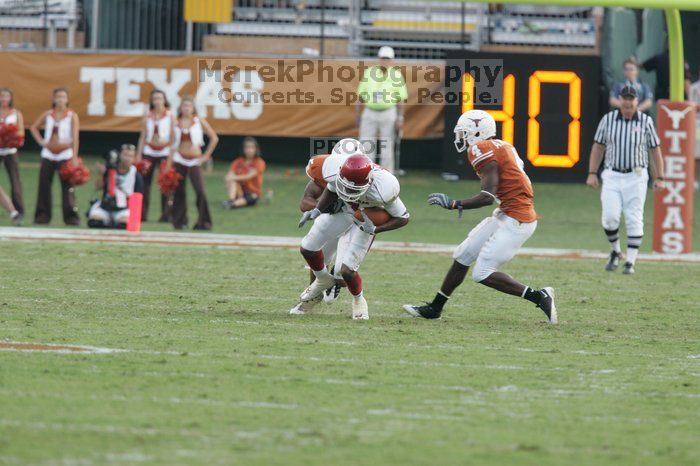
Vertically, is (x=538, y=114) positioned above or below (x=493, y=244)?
above

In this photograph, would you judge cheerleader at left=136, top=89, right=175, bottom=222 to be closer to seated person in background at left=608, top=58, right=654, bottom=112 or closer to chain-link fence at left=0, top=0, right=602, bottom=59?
chain-link fence at left=0, top=0, right=602, bottom=59

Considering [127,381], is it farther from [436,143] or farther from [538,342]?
[436,143]

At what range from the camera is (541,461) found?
199 inches

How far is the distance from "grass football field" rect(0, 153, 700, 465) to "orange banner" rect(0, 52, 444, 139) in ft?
22.6

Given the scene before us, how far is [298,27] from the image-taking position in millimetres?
21062

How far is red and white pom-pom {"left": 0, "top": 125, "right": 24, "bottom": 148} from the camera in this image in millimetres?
15570

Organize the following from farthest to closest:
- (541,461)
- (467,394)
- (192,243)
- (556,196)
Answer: (556,196), (192,243), (467,394), (541,461)

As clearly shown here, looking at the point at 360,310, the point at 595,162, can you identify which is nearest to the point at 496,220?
the point at 360,310

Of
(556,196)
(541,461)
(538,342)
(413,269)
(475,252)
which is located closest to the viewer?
(541,461)

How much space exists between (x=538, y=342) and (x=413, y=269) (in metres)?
4.16

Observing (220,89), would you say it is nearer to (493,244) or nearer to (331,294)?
(331,294)

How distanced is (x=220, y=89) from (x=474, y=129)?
1032 centimetres

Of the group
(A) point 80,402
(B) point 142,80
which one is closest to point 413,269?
(A) point 80,402

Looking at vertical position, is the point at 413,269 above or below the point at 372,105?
below
